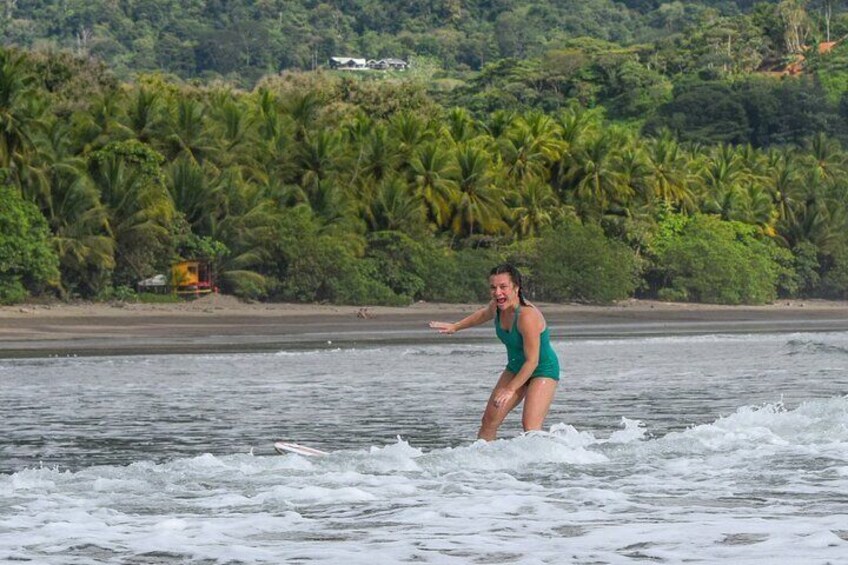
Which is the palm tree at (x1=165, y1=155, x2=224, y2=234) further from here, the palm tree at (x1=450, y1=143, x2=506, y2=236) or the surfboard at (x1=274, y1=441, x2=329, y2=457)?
the surfboard at (x1=274, y1=441, x2=329, y2=457)

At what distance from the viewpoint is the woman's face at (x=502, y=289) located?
35.7 ft

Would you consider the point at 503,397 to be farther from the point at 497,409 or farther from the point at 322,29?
the point at 322,29

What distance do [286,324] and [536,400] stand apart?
33162mm

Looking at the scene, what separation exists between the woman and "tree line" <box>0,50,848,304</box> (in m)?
33.9

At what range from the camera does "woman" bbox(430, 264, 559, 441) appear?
1102 centimetres

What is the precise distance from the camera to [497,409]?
37.8 feet

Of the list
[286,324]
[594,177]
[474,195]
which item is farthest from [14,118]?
[594,177]

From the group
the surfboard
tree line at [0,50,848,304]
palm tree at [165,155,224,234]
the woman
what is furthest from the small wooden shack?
the woman

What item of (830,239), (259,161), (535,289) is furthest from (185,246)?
(830,239)

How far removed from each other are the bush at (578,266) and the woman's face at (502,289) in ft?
152

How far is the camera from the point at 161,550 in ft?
26.2

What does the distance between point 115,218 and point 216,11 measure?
146524mm

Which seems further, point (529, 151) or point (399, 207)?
point (529, 151)

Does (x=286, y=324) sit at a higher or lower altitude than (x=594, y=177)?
lower
